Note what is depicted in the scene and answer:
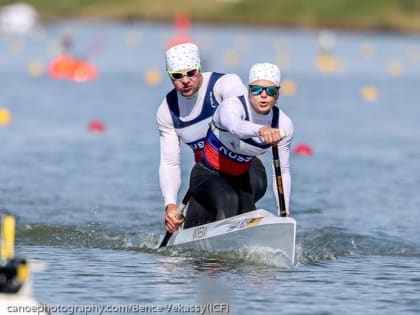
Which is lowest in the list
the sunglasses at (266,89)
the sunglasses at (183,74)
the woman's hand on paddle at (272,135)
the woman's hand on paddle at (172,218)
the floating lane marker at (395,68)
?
the woman's hand on paddle at (172,218)

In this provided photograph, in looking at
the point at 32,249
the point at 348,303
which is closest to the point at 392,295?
the point at 348,303

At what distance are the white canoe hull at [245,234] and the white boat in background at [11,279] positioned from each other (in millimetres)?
3905

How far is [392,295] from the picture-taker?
10719 millimetres

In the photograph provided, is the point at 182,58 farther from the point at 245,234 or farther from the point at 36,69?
the point at 36,69

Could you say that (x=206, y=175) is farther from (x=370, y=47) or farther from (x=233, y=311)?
(x=370, y=47)

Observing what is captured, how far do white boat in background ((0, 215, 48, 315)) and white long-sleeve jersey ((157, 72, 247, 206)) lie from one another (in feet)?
14.5

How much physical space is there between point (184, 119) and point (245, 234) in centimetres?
125

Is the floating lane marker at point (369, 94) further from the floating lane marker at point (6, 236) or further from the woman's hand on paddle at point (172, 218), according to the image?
the floating lane marker at point (6, 236)

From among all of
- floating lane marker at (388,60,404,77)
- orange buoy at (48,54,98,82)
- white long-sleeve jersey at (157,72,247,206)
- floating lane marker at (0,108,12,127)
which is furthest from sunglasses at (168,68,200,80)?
floating lane marker at (388,60,404,77)

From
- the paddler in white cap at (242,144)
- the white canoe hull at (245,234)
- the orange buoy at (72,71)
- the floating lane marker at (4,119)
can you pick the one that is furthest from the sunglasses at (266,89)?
the orange buoy at (72,71)

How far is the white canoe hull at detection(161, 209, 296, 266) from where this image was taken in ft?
36.7

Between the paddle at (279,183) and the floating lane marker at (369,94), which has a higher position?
the floating lane marker at (369,94)

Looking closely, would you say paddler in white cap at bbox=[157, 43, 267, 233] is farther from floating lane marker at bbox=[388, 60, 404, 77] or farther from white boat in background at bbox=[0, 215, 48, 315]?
floating lane marker at bbox=[388, 60, 404, 77]

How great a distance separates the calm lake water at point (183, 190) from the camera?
1055 centimetres
